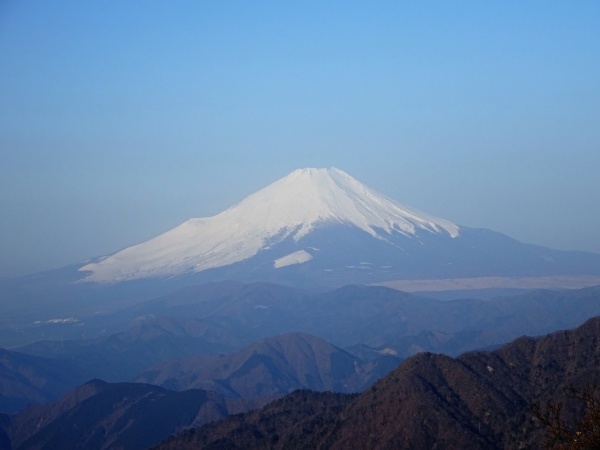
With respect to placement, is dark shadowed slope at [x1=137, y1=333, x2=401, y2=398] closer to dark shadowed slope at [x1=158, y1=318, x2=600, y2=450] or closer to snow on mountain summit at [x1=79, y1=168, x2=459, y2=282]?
dark shadowed slope at [x1=158, y1=318, x2=600, y2=450]

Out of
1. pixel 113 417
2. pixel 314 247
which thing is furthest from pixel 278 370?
pixel 314 247

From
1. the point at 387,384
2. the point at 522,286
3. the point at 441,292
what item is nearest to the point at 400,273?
the point at 441,292

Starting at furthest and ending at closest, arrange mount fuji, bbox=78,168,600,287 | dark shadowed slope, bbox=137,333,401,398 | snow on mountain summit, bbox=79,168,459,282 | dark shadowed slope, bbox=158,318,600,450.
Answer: snow on mountain summit, bbox=79,168,459,282 → mount fuji, bbox=78,168,600,287 → dark shadowed slope, bbox=137,333,401,398 → dark shadowed slope, bbox=158,318,600,450

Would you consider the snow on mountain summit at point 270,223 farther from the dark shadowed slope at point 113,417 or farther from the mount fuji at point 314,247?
the dark shadowed slope at point 113,417

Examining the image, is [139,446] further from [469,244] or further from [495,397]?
[469,244]

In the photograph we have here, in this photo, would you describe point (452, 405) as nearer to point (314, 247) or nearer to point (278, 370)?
point (278, 370)

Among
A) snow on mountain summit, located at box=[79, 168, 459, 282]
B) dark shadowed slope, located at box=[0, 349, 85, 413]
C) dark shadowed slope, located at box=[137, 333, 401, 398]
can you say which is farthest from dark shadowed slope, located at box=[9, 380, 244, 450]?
snow on mountain summit, located at box=[79, 168, 459, 282]
